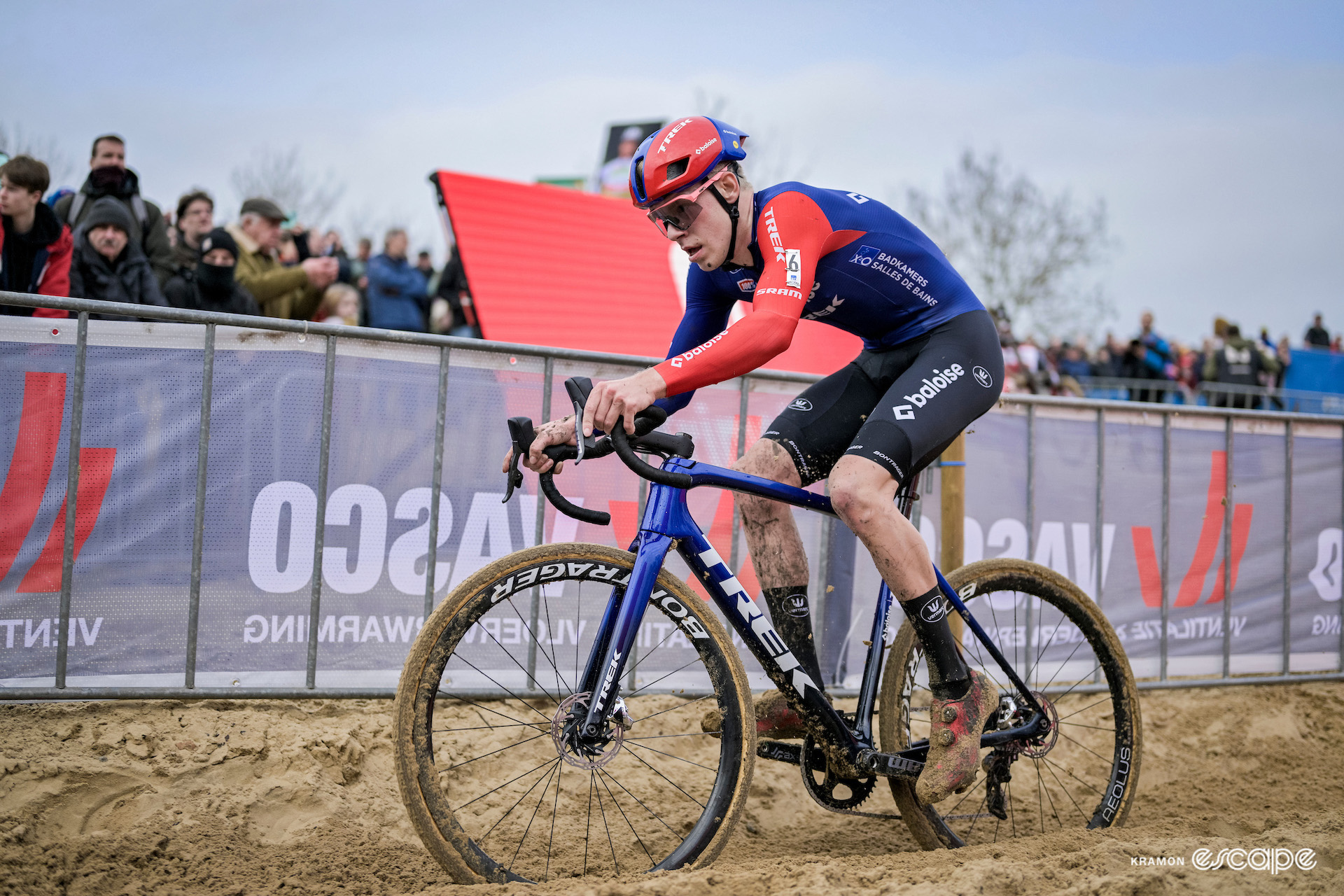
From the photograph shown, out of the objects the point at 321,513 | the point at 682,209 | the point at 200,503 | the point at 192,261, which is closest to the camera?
the point at 682,209

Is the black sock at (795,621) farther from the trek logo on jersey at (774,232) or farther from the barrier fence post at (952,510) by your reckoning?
the barrier fence post at (952,510)

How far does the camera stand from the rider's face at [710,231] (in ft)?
10.1

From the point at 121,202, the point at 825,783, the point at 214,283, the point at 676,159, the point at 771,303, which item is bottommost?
the point at 825,783

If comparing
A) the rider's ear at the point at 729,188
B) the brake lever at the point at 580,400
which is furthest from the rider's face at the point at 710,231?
the brake lever at the point at 580,400

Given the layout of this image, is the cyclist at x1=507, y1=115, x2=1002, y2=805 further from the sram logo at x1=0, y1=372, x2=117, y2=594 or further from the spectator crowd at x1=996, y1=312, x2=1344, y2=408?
the spectator crowd at x1=996, y1=312, x2=1344, y2=408

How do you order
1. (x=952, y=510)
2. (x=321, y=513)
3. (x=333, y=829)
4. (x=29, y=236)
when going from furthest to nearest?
1. (x=29, y=236)
2. (x=952, y=510)
3. (x=321, y=513)
4. (x=333, y=829)

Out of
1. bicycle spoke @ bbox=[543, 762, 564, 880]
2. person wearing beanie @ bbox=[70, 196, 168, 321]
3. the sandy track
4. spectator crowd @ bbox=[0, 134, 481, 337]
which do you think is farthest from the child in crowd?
bicycle spoke @ bbox=[543, 762, 564, 880]

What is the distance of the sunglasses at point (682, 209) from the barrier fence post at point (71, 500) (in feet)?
8.05

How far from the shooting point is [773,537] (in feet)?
11.1

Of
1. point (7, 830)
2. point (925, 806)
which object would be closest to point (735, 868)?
point (925, 806)

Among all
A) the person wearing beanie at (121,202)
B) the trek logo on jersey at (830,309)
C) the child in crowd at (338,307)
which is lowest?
the trek logo on jersey at (830,309)

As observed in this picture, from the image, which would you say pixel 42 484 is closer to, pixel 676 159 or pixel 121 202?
pixel 676 159

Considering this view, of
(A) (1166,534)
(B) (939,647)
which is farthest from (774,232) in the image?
(A) (1166,534)

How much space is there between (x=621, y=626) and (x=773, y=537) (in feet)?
2.53
